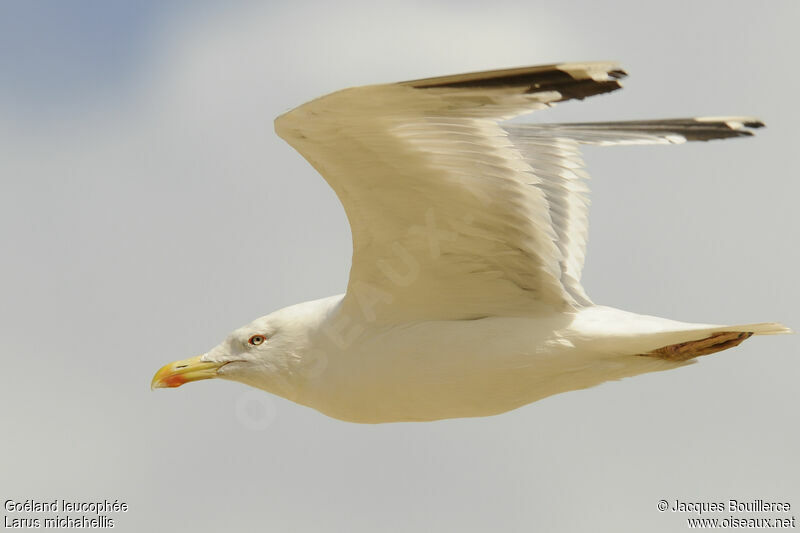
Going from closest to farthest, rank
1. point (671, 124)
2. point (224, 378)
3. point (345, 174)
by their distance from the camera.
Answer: point (345, 174), point (671, 124), point (224, 378)

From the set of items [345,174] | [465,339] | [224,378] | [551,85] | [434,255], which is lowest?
[224,378]

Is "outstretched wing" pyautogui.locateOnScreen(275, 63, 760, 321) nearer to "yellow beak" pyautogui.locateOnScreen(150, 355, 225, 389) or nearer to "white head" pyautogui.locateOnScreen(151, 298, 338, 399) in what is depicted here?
"white head" pyautogui.locateOnScreen(151, 298, 338, 399)

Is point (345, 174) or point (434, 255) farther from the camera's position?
point (434, 255)

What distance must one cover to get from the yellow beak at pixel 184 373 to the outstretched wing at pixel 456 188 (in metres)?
1.34

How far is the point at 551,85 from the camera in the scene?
19.2 ft

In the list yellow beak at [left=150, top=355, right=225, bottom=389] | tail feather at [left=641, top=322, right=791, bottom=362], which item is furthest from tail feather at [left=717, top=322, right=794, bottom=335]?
yellow beak at [left=150, top=355, right=225, bottom=389]

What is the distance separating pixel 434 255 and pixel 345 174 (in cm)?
93

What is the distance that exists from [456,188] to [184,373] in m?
2.71

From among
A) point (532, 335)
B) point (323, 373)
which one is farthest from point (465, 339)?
point (323, 373)

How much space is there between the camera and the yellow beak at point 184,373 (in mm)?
8516

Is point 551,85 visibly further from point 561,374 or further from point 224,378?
point 224,378

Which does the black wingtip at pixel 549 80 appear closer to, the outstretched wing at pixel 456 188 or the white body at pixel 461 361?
the outstretched wing at pixel 456 188

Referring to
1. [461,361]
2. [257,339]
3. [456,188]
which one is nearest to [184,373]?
[257,339]

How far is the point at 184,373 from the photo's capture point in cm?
859
